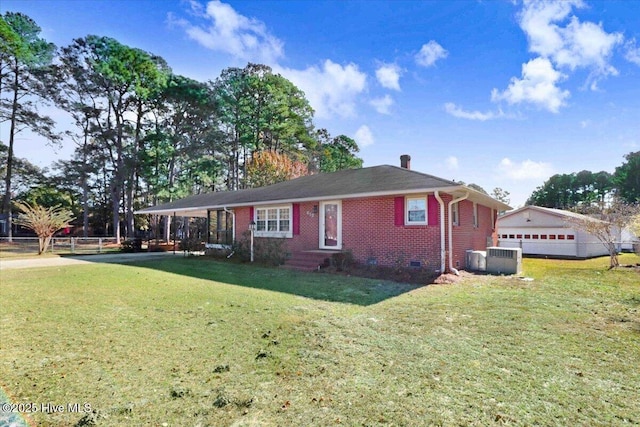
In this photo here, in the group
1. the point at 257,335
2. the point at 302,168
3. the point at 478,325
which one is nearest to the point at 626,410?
the point at 478,325

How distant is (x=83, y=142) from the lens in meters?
31.6

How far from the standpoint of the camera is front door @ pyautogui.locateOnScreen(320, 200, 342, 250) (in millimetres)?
12039

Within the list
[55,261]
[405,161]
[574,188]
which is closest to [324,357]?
[405,161]

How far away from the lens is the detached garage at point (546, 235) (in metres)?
17.3

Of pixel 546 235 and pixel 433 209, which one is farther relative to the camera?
pixel 546 235

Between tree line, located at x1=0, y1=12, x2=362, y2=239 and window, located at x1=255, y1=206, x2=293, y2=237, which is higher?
tree line, located at x1=0, y1=12, x2=362, y2=239

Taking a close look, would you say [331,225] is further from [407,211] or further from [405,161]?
[405,161]

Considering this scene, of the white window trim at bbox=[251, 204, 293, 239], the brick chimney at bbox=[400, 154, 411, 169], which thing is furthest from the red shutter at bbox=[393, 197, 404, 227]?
the brick chimney at bbox=[400, 154, 411, 169]

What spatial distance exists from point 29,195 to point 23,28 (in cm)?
1696

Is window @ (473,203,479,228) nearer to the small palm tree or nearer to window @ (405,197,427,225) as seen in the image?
window @ (405,197,427,225)

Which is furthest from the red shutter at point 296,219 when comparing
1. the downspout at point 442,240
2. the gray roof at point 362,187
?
the downspout at point 442,240

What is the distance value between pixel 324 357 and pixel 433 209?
7.43 m

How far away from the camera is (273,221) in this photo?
47.9 ft

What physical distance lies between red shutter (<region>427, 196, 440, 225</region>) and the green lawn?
3377 mm
